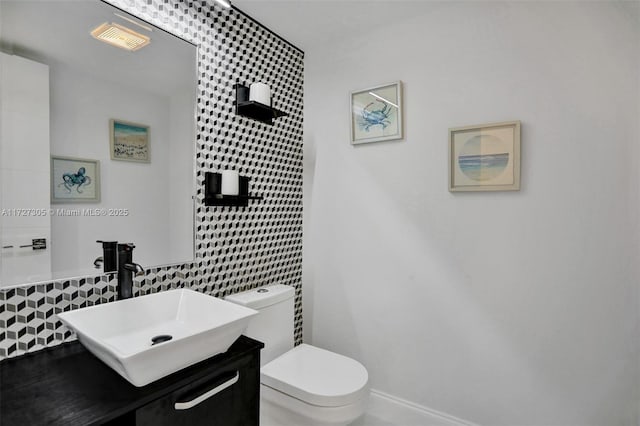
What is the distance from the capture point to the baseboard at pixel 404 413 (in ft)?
6.27

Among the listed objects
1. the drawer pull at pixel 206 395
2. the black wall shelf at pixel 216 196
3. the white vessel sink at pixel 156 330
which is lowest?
the drawer pull at pixel 206 395

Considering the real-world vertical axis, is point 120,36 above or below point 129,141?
above

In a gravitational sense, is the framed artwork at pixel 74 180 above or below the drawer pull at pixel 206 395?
above

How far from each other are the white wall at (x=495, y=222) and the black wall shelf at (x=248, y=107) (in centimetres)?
50

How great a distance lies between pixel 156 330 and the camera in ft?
4.64

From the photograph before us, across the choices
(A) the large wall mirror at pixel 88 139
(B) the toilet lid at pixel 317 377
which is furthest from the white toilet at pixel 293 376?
(A) the large wall mirror at pixel 88 139

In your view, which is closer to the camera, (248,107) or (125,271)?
(125,271)

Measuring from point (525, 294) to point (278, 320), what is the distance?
1.37 metres

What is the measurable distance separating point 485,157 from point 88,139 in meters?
1.94

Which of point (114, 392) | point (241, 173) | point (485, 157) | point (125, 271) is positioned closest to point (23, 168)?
point (125, 271)

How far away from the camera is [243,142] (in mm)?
2033

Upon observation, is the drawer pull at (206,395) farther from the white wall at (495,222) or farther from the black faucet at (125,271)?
the white wall at (495,222)

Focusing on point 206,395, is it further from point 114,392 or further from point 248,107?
point 248,107

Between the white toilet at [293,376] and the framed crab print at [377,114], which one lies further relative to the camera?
the framed crab print at [377,114]
